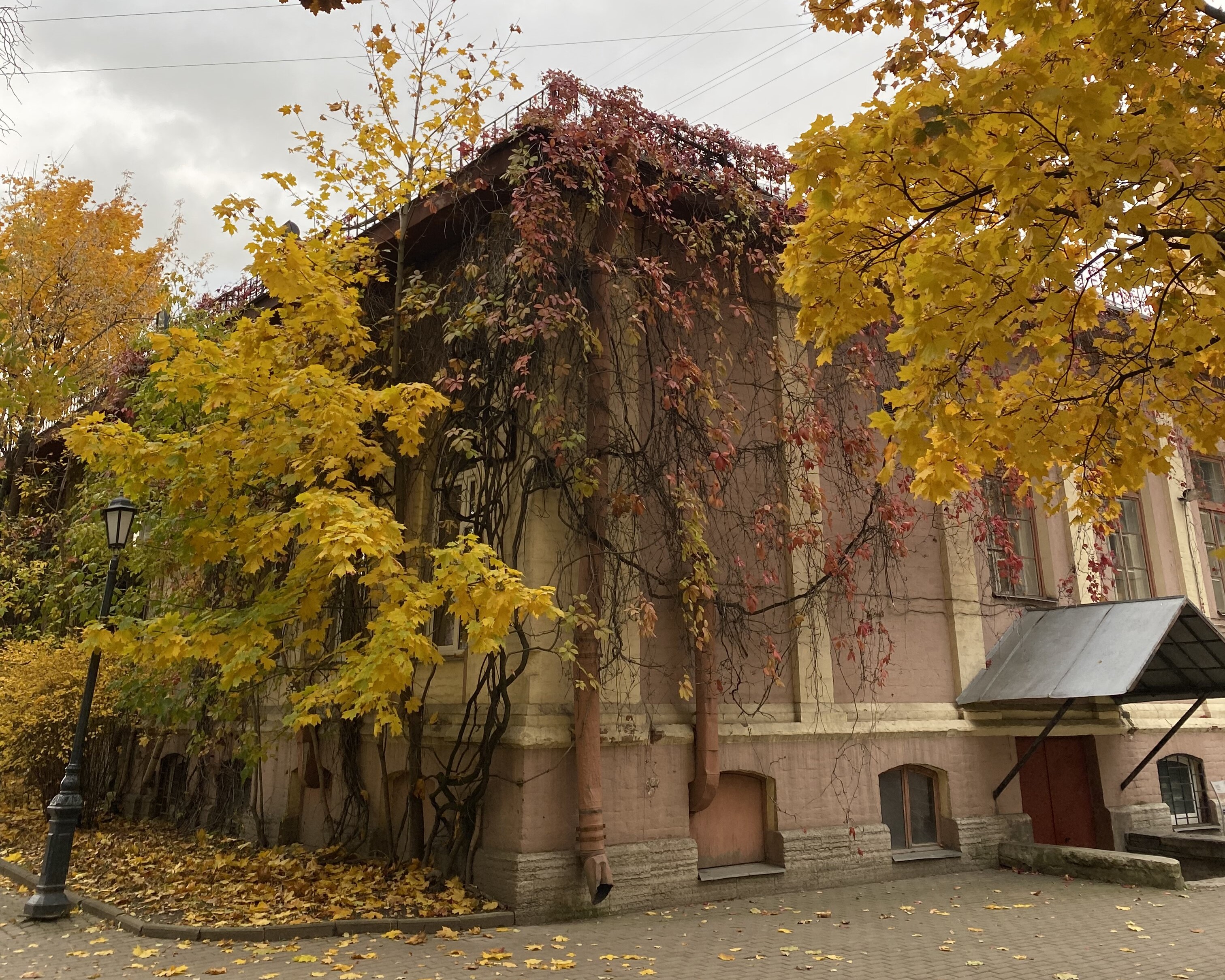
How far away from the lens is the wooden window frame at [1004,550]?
43.1 feet

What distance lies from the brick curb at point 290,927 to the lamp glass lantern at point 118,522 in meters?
3.41

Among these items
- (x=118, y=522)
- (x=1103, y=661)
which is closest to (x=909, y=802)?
(x=1103, y=661)

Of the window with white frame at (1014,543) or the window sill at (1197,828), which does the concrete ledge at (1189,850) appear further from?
the window with white frame at (1014,543)

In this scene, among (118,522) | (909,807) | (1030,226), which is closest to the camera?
(1030,226)

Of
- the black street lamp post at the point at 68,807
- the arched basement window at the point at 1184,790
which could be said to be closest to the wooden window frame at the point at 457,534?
the black street lamp post at the point at 68,807

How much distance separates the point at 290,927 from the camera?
25.1 feet

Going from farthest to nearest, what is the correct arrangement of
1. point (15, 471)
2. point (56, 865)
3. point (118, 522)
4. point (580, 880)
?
point (15, 471) < point (118, 522) < point (580, 880) < point (56, 865)

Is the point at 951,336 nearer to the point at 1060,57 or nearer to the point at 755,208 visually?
the point at 1060,57

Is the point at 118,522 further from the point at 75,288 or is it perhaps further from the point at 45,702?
the point at 75,288

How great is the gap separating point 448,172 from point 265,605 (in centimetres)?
524

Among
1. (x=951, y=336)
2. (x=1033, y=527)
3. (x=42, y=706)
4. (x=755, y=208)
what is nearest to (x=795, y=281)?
(x=951, y=336)

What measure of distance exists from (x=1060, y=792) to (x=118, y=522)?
12.5 m

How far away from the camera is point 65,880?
8.60m

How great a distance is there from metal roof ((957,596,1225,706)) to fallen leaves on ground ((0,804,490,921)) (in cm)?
718
